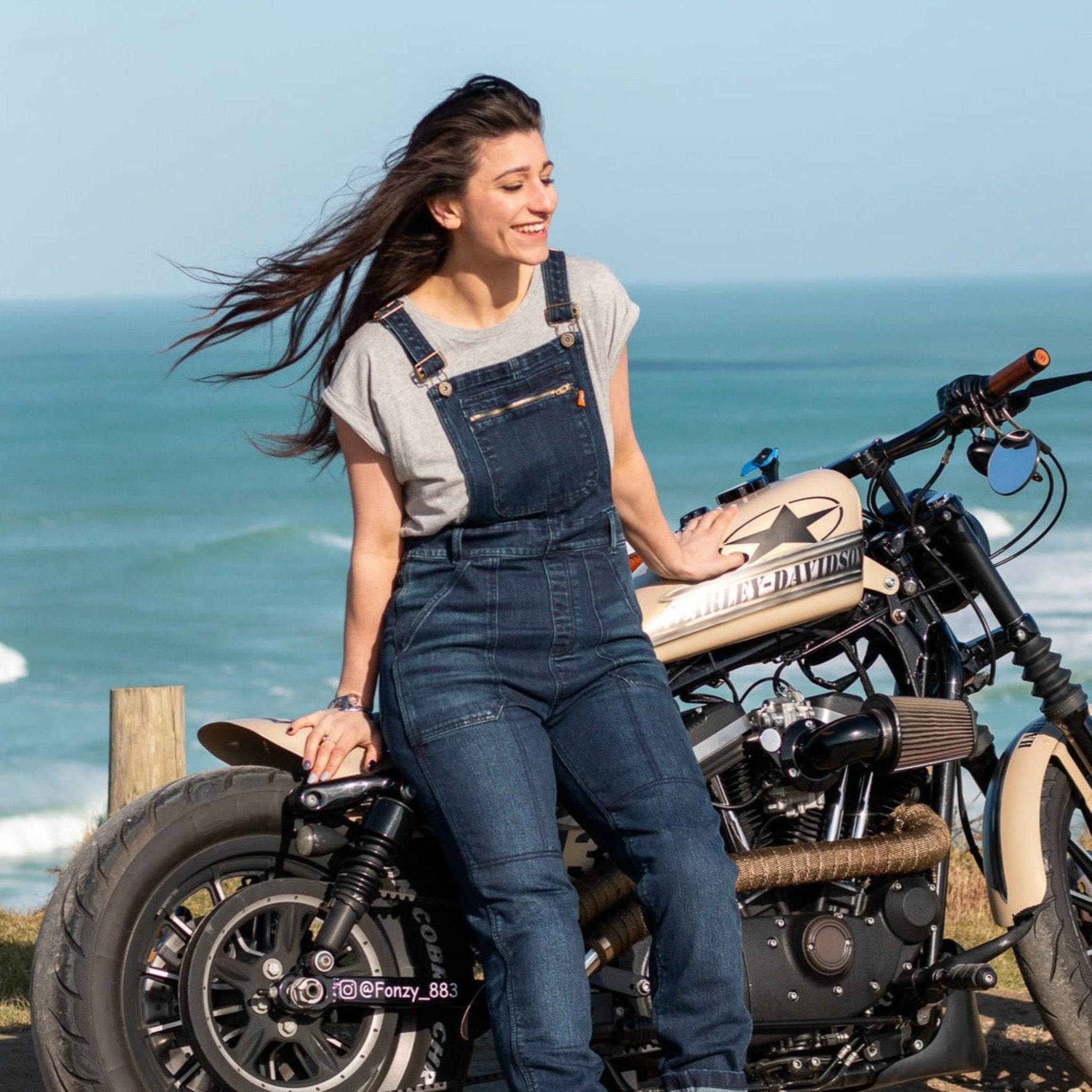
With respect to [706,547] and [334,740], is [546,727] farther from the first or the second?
[706,547]

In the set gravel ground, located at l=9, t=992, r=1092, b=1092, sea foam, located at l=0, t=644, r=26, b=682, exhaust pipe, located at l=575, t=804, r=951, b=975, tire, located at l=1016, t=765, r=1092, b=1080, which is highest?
sea foam, located at l=0, t=644, r=26, b=682

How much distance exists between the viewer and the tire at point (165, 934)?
3.12m

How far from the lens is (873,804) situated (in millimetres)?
3682

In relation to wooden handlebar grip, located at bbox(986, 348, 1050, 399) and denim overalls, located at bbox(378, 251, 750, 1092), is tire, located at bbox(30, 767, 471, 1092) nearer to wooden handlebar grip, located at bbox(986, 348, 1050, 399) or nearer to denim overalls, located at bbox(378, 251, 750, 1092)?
denim overalls, located at bbox(378, 251, 750, 1092)

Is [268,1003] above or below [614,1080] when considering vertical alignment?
above

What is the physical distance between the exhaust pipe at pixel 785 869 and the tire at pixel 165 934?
0.27 m

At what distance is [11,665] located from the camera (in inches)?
1029

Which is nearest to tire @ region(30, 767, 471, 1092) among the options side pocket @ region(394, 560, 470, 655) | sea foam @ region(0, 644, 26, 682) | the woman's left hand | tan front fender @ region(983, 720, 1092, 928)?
side pocket @ region(394, 560, 470, 655)

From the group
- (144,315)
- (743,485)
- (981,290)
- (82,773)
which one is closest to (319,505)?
(82,773)

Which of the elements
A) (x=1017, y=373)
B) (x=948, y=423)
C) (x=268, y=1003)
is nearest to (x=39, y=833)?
(x=268, y=1003)

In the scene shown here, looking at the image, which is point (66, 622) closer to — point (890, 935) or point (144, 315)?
point (890, 935)

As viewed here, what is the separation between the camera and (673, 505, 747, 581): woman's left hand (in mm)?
3537

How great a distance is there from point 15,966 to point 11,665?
2214 centimetres

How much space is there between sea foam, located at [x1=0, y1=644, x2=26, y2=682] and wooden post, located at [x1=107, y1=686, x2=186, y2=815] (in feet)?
69.2
